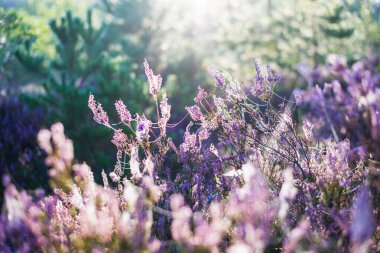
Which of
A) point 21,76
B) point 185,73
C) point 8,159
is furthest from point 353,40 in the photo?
point 8,159

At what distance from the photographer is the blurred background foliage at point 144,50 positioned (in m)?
6.39

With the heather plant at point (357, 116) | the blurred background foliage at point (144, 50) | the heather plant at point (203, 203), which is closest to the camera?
the heather plant at point (203, 203)

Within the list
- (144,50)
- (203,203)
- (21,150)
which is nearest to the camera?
(203,203)

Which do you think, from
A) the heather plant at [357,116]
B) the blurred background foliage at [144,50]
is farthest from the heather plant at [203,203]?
the blurred background foliage at [144,50]

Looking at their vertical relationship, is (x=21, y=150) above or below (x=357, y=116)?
above

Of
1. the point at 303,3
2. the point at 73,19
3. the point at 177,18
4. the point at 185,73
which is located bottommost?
the point at 73,19

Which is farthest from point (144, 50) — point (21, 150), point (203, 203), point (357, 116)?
point (203, 203)

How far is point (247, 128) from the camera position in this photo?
10.2 feet

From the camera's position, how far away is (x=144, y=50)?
46.2ft

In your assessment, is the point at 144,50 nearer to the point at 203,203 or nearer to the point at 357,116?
the point at 357,116

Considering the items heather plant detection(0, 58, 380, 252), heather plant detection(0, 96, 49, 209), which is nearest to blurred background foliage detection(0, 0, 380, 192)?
heather plant detection(0, 96, 49, 209)

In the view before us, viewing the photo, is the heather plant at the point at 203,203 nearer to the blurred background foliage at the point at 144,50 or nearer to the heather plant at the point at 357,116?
the heather plant at the point at 357,116

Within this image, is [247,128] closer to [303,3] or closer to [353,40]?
[303,3]

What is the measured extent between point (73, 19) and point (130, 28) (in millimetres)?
12457
